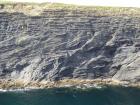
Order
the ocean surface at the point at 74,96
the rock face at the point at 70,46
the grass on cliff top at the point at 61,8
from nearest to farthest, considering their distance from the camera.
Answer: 1. the ocean surface at the point at 74,96
2. the rock face at the point at 70,46
3. the grass on cliff top at the point at 61,8

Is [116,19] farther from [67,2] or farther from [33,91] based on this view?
[33,91]

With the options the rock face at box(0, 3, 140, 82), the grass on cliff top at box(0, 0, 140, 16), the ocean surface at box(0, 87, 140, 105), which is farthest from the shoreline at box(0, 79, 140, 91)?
the grass on cliff top at box(0, 0, 140, 16)

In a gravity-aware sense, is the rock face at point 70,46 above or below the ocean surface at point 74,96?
above

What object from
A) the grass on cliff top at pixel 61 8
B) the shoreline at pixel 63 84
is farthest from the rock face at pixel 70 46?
the grass on cliff top at pixel 61 8

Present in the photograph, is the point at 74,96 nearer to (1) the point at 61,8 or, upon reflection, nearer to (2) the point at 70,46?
(2) the point at 70,46

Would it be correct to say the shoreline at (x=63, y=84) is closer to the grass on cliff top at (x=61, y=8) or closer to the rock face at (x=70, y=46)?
the rock face at (x=70, y=46)

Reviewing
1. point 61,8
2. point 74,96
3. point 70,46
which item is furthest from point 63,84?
point 61,8
